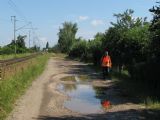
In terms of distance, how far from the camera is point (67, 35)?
14075 centimetres

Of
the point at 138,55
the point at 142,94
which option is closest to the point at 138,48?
the point at 138,55

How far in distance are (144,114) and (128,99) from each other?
12.9 ft

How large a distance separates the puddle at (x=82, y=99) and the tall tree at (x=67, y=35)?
114 metres

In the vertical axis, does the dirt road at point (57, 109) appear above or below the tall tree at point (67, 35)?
below

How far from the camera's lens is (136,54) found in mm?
27922

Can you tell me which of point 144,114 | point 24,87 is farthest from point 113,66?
point 144,114

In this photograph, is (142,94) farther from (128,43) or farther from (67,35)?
(67,35)

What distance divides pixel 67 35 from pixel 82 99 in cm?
12387

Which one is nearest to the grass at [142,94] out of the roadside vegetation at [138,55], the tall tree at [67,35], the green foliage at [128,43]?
the roadside vegetation at [138,55]

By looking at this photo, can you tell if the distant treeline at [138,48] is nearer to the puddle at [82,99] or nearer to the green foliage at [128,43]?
the green foliage at [128,43]

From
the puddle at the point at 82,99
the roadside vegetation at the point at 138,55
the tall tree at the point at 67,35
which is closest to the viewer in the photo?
the puddle at the point at 82,99

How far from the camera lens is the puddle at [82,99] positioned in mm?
14359

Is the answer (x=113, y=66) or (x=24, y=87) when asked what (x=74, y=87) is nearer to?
(x=24, y=87)

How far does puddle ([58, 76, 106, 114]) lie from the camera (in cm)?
1436
